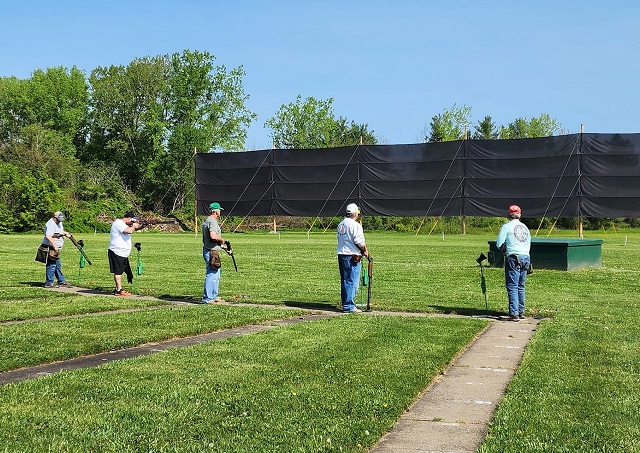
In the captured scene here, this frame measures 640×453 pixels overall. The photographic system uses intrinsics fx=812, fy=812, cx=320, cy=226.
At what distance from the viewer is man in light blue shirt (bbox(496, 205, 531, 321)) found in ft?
42.0

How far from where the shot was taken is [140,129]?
75.8 m

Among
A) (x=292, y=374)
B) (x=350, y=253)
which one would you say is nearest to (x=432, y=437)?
(x=292, y=374)

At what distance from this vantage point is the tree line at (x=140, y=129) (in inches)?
2628

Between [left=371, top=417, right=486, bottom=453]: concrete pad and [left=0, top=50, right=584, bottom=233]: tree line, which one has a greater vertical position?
[left=0, top=50, right=584, bottom=233]: tree line

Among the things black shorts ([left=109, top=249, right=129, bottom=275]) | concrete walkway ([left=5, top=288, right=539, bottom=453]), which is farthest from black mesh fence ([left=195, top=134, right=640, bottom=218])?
concrete walkway ([left=5, top=288, right=539, bottom=453])

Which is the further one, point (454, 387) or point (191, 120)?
point (191, 120)

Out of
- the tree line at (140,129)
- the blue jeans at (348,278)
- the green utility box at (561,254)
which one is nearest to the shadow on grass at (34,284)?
the blue jeans at (348,278)

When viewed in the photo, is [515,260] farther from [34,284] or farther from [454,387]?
[34,284]

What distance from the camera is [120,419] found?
6145mm

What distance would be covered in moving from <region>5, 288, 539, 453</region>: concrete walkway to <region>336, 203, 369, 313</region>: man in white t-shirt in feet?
6.20

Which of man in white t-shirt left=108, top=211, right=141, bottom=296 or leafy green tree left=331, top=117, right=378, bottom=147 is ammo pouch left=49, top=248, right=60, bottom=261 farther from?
leafy green tree left=331, top=117, right=378, bottom=147

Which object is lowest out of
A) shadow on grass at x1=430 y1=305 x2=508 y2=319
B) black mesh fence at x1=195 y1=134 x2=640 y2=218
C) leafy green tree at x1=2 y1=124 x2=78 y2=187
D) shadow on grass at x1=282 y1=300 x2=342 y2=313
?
shadow on grass at x1=430 y1=305 x2=508 y2=319

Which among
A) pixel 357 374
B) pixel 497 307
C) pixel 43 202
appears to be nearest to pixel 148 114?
pixel 43 202

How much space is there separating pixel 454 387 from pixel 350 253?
580 centimetres
